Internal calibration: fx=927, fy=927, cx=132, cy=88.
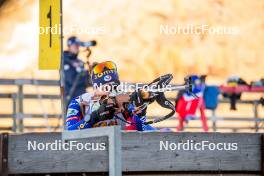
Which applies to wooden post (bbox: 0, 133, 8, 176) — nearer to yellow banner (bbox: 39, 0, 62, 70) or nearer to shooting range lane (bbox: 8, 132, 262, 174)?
shooting range lane (bbox: 8, 132, 262, 174)

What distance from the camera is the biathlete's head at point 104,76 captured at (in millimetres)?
7661

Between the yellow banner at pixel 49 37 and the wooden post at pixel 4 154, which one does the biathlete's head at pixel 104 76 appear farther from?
the wooden post at pixel 4 154

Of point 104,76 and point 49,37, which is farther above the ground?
point 49,37

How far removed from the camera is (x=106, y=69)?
7777 mm

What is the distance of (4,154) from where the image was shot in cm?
698

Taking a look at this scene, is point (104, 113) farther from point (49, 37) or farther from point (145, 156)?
point (49, 37)

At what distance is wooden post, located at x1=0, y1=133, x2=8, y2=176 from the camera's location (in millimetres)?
6938

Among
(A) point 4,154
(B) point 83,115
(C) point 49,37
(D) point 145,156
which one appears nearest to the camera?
(A) point 4,154

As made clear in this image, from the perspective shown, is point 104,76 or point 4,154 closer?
point 4,154

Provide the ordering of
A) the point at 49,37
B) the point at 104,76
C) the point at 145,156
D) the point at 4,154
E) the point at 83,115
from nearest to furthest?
the point at 4,154
the point at 145,156
the point at 104,76
the point at 83,115
the point at 49,37

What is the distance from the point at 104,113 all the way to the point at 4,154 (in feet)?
2.70

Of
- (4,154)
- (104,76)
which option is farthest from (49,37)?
(4,154)

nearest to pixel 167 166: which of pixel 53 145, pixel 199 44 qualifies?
pixel 53 145

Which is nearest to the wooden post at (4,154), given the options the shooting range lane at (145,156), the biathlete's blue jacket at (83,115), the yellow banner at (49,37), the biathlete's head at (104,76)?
the shooting range lane at (145,156)
